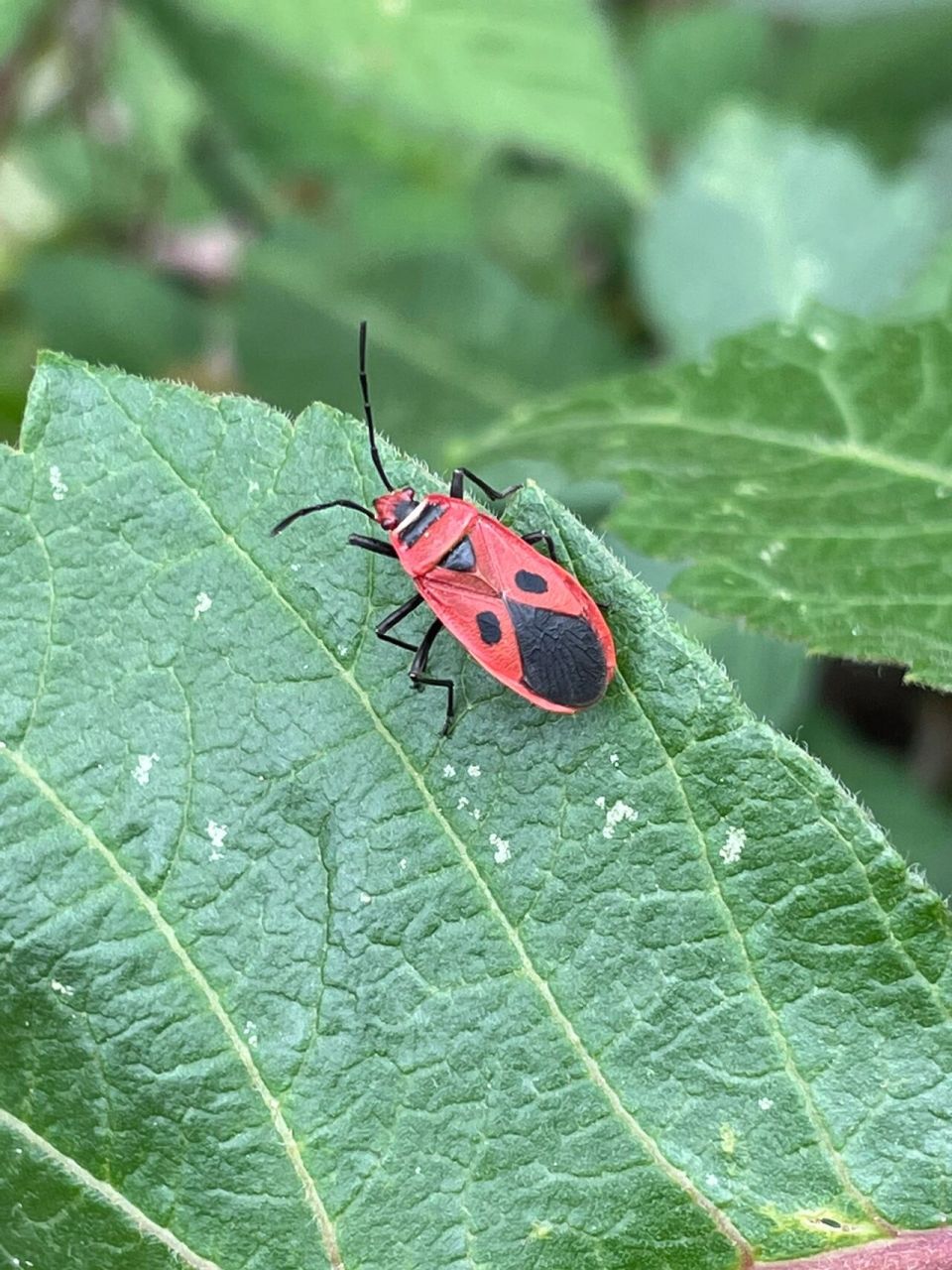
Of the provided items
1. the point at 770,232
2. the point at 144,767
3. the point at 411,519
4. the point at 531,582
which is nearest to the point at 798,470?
the point at 531,582

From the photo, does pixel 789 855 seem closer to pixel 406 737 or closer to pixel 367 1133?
pixel 406 737

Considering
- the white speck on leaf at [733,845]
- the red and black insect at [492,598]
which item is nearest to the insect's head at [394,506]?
the red and black insect at [492,598]

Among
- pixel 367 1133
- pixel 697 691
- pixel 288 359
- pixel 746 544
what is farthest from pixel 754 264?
pixel 367 1133

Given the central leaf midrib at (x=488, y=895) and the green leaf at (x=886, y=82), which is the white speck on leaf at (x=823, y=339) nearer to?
the central leaf midrib at (x=488, y=895)

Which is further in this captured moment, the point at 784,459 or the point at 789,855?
the point at 784,459

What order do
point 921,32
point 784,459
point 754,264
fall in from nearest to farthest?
1. point 784,459
2. point 754,264
3. point 921,32

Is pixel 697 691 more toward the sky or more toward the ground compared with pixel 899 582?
more toward the ground

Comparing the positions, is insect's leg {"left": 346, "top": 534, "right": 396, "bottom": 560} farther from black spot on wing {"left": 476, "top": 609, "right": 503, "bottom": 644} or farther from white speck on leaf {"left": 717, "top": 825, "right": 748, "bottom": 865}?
white speck on leaf {"left": 717, "top": 825, "right": 748, "bottom": 865}
